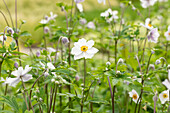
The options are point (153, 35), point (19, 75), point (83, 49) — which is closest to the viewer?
point (19, 75)

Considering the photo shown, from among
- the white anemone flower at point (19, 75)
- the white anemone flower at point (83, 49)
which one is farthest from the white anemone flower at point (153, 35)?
the white anemone flower at point (19, 75)

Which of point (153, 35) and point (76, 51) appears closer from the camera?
point (76, 51)

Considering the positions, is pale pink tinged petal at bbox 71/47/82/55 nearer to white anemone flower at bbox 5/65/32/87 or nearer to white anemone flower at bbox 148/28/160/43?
white anemone flower at bbox 5/65/32/87

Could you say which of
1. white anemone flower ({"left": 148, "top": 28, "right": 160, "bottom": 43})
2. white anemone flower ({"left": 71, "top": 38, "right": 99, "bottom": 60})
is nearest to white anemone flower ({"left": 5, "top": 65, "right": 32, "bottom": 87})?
white anemone flower ({"left": 71, "top": 38, "right": 99, "bottom": 60})

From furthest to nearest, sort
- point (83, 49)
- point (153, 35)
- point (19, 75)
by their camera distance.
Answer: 1. point (153, 35)
2. point (83, 49)
3. point (19, 75)

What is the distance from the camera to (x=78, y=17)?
1.97 m

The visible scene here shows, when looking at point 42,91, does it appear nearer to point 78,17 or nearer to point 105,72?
point 105,72

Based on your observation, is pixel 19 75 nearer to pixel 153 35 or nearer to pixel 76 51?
pixel 76 51

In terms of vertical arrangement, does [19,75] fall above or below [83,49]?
below

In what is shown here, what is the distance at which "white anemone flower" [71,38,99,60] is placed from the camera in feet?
4.45

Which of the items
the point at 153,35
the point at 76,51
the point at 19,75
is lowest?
the point at 19,75

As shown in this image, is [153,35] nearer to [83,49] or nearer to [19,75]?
[83,49]

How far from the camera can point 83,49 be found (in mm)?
1369

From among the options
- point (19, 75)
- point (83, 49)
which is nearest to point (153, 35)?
point (83, 49)
